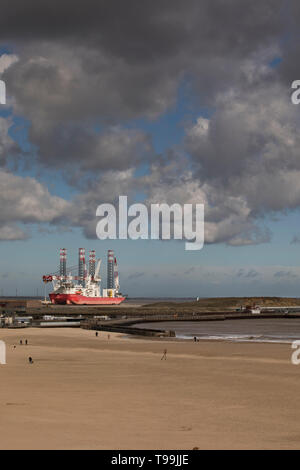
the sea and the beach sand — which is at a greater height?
the beach sand

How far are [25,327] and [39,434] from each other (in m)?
72.1

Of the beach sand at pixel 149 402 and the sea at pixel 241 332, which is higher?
the beach sand at pixel 149 402

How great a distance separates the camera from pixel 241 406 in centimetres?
2241

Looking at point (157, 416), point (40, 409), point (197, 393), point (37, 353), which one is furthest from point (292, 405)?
point (37, 353)

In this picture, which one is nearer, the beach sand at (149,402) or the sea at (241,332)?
the beach sand at (149,402)

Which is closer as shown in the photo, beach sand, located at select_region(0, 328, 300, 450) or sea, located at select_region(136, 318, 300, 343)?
beach sand, located at select_region(0, 328, 300, 450)

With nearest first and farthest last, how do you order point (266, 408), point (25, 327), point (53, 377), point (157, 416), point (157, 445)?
point (157, 445) → point (157, 416) → point (266, 408) → point (53, 377) → point (25, 327)

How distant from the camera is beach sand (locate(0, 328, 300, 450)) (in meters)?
16.6

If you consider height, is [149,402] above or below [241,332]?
above

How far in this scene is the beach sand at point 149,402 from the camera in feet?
54.5

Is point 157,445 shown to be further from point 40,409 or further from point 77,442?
point 40,409

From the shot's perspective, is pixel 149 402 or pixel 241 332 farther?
pixel 241 332

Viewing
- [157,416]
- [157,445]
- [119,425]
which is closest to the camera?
[157,445]

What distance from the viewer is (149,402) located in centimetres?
2283
